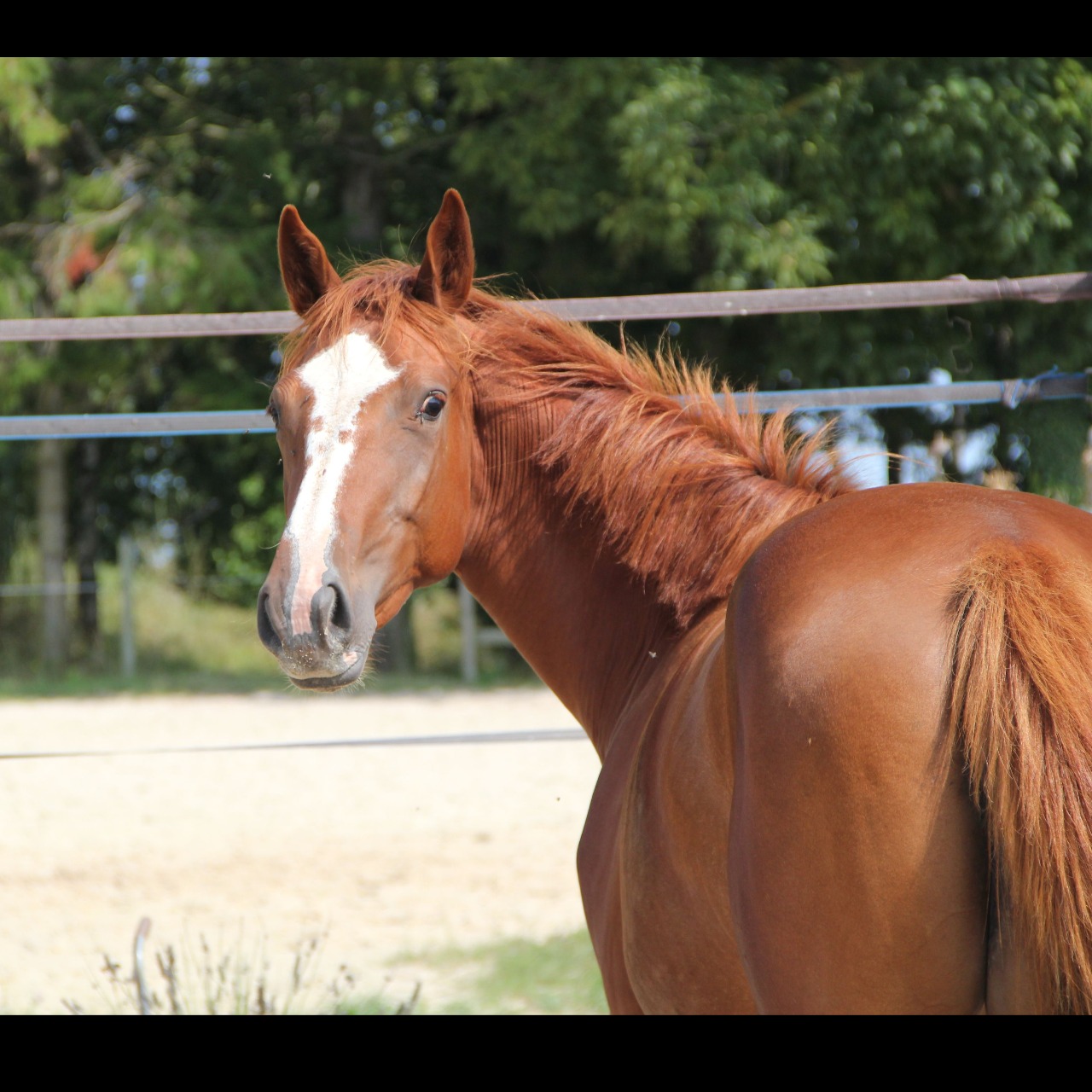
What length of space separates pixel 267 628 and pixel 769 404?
73.1 inches

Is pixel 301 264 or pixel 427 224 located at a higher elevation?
pixel 427 224

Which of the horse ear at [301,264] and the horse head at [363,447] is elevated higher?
the horse ear at [301,264]

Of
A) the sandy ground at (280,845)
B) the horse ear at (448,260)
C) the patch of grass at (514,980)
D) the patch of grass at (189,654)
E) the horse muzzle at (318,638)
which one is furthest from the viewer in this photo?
the patch of grass at (189,654)

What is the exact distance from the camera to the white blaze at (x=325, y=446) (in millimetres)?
1774

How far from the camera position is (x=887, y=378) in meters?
10.5

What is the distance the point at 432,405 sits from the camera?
2.08 meters

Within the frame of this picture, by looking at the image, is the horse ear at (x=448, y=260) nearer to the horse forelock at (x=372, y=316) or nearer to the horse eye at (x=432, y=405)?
the horse forelock at (x=372, y=316)

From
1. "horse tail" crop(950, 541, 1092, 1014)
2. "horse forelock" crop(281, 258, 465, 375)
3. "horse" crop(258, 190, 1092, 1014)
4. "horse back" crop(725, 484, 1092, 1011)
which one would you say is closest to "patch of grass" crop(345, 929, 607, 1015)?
"horse" crop(258, 190, 1092, 1014)

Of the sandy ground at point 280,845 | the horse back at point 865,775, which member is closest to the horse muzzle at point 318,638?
the horse back at point 865,775

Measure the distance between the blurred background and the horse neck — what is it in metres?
6.09

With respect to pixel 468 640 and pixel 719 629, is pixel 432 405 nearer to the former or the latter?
pixel 719 629

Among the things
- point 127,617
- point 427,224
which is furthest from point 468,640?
point 427,224

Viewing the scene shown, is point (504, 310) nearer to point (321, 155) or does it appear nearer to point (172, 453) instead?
point (321, 155)

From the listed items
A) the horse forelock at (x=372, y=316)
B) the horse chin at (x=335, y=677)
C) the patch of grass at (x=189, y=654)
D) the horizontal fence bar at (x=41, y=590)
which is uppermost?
the horse forelock at (x=372, y=316)
